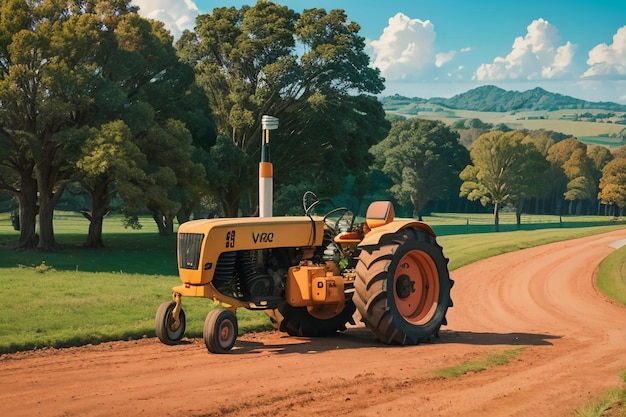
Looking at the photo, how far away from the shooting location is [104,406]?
22.2 ft

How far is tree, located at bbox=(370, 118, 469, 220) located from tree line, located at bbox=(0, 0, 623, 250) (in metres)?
15.5

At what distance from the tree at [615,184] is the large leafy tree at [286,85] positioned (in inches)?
1028

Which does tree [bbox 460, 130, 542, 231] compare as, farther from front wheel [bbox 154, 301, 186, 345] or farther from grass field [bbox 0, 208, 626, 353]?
front wheel [bbox 154, 301, 186, 345]

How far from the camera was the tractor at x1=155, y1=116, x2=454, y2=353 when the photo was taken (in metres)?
9.60

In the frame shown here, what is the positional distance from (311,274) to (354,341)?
141 cm

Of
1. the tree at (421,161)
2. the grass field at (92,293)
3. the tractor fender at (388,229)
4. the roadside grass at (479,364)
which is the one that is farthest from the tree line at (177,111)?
the roadside grass at (479,364)

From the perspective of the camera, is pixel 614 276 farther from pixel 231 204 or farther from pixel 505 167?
pixel 505 167

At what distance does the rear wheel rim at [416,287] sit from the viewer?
10.9 metres

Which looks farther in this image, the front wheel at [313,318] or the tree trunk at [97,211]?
the tree trunk at [97,211]

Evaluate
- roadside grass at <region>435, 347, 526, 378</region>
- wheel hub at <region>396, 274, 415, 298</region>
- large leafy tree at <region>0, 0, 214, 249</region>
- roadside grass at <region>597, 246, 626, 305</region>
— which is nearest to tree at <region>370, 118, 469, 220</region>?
large leafy tree at <region>0, 0, 214, 249</region>

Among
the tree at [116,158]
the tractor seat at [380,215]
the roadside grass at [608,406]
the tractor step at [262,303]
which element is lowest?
the roadside grass at [608,406]

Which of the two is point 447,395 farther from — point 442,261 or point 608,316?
point 608,316

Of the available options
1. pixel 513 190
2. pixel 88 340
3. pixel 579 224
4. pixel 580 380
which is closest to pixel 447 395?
pixel 580 380

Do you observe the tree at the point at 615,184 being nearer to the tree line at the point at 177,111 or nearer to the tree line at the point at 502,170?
the tree line at the point at 502,170
